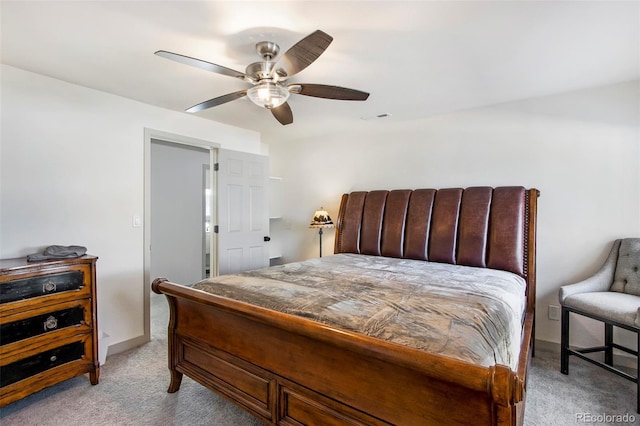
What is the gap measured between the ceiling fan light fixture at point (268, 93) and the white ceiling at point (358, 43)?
10.4 inches

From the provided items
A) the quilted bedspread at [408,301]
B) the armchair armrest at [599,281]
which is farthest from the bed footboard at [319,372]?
the armchair armrest at [599,281]

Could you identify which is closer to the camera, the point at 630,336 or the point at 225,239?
the point at 630,336

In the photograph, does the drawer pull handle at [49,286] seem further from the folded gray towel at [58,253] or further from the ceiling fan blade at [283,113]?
the ceiling fan blade at [283,113]

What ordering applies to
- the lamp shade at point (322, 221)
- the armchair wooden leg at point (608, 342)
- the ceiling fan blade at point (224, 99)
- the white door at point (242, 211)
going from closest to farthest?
the ceiling fan blade at point (224, 99), the armchair wooden leg at point (608, 342), the white door at point (242, 211), the lamp shade at point (322, 221)

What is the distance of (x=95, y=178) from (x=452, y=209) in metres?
3.53

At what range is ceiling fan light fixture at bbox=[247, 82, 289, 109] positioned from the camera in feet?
6.86

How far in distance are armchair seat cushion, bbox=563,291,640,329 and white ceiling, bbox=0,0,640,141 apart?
1.79 m

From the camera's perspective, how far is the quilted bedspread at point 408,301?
50.0 inches

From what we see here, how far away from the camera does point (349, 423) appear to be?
1.34 meters

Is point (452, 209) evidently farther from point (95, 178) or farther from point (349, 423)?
point (95, 178)

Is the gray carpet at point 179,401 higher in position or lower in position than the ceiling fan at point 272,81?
lower

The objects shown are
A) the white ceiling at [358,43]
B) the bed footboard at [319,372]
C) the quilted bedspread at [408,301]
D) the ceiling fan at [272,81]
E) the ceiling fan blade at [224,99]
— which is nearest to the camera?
the bed footboard at [319,372]

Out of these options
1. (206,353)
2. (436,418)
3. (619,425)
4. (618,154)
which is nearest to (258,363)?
(206,353)

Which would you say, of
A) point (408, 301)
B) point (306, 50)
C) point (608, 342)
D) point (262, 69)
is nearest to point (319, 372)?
point (408, 301)
